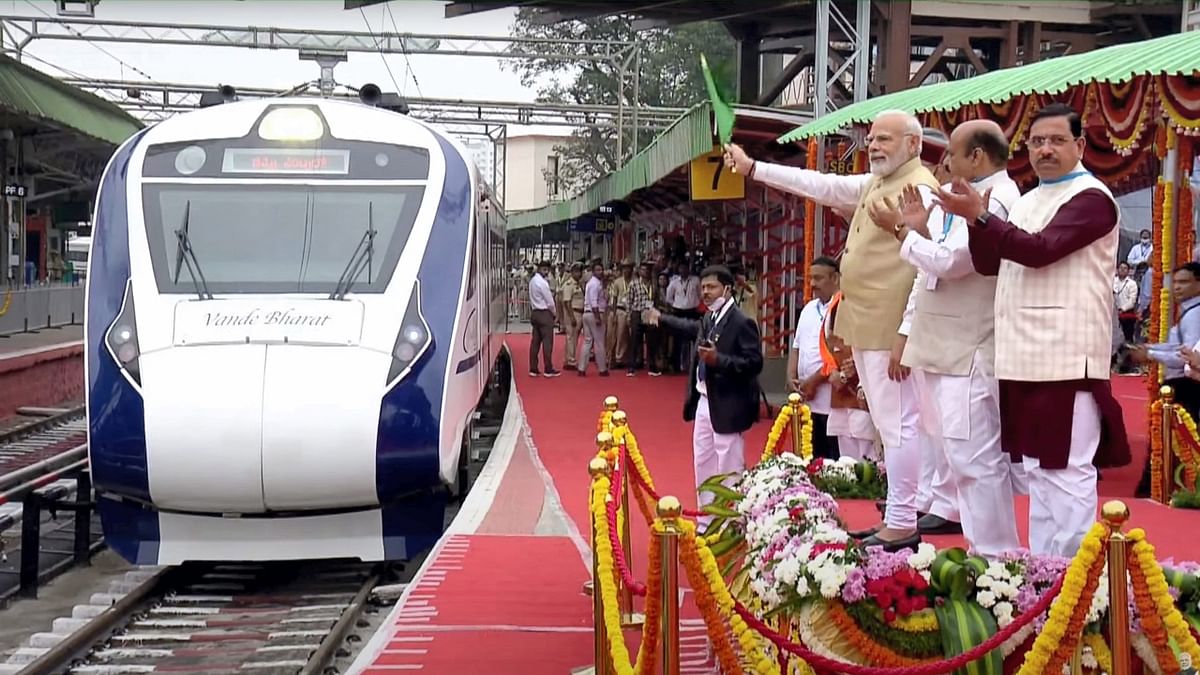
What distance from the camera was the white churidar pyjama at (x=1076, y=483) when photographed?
4.33m

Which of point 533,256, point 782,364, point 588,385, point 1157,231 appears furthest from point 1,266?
point 533,256

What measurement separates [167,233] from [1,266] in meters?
15.6

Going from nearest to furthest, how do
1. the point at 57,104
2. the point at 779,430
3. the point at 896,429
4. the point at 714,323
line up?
1. the point at 896,429
2. the point at 714,323
3. the point at 779,430
4. the point at 57,104

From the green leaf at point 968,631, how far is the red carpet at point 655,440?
175 cm

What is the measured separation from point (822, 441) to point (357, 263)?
3.58 m

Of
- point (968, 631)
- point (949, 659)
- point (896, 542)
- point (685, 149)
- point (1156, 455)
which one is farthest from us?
point (685, 149)

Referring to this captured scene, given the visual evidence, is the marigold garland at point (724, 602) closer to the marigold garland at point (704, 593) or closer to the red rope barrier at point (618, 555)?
the marigold garland at point (704, 593)

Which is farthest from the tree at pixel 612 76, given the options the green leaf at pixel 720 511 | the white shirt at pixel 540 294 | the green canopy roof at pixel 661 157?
the green leaf at pixel 720 511

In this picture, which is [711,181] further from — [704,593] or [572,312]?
[704,593]

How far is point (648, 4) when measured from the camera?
1920 centimetres

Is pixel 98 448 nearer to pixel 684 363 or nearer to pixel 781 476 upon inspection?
pixel 781 476

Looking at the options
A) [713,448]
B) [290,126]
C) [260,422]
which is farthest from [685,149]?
[260,422]

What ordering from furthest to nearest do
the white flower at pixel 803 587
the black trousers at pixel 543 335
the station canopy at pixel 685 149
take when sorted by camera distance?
the black trousers at pixel 543 335 < the station canopy at pixel 685 149 < the white flower at pixel 803 587

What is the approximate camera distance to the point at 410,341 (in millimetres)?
7559
